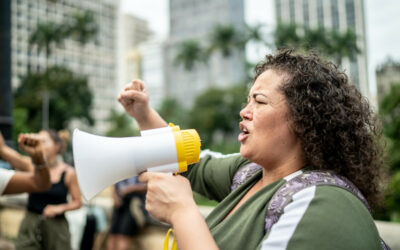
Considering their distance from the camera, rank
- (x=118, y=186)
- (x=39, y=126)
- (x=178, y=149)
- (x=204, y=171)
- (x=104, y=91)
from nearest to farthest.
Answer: (x=178, y=149)
(x=204, y=171)
(x=118, y=186)
(x=39, y=126)
(x=104, y=91)

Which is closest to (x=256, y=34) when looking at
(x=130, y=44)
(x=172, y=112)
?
(x=172, y=112)

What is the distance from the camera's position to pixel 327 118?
1.23m

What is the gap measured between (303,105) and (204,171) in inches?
26.1

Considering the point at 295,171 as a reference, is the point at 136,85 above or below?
above

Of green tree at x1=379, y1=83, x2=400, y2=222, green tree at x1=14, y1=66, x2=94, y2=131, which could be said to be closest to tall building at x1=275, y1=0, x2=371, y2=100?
green tree at x1=14, y1=66, x2=94, y2=131

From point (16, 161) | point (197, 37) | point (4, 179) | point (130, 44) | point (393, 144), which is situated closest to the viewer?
point (4, 179)

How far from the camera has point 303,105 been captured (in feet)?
4.00

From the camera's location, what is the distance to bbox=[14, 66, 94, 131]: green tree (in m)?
37.5

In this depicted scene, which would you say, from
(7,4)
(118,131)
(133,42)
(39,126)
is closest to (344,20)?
(133,42)

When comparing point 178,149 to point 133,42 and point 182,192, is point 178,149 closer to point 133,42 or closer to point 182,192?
point 182,192

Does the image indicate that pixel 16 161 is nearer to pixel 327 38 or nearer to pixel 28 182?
pixel 28 182

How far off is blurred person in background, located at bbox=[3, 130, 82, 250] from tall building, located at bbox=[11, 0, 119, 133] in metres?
69.3

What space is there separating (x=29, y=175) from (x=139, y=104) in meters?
1.21

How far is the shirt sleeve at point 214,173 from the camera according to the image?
1618 mm
